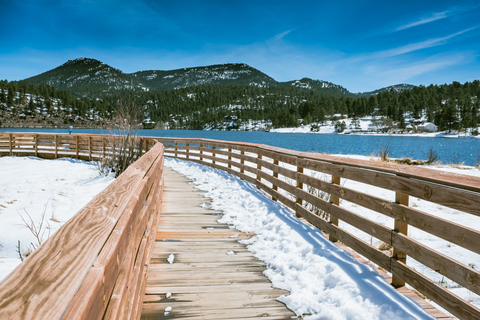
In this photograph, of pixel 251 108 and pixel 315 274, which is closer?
pixel 315 274

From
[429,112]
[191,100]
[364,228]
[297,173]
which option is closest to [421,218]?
[364,228]

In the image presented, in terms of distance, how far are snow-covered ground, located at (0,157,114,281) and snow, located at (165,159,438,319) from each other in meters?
3.31

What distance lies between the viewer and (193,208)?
254 inches

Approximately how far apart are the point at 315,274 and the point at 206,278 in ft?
4.06

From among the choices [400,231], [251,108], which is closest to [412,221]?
[400,231]

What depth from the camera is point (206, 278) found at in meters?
3.32


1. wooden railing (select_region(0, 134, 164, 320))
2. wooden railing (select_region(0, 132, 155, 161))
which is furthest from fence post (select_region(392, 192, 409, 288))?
wooden railing (select_region(0, 132, 155, 161))

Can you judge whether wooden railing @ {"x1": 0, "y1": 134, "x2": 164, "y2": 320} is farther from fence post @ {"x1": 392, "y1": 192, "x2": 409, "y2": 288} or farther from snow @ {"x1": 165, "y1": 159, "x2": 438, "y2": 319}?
fence post @ {"x1": 392, "y1": 192, "x2": 409, "y2": 288}

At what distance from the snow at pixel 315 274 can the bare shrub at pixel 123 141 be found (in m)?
7.69

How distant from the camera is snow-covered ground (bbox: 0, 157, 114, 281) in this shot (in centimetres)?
561

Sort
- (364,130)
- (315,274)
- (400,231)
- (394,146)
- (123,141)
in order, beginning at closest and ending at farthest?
1. (400,231)
2. (315,274)
3. (123,141)
4. (394,146)
5. (364,130)

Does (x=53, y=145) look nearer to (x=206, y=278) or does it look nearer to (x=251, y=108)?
(x=206, y=278)

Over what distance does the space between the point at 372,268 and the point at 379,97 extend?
146m

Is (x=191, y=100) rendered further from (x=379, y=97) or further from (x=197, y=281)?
(x=197, y=281)
